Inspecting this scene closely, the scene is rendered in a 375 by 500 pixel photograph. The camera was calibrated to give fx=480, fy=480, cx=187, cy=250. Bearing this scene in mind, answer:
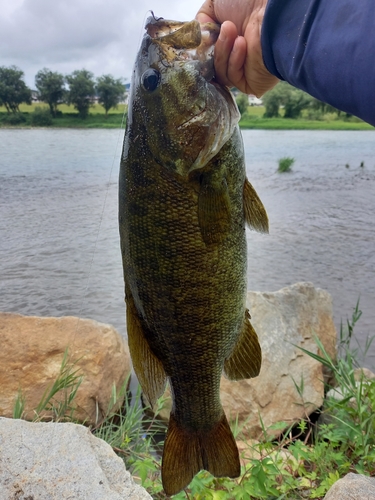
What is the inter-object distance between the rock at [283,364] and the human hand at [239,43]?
2.60 metres

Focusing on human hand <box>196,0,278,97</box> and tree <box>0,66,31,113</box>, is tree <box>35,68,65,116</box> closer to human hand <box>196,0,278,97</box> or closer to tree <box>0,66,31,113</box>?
tree <box>0,66,31,113</box>

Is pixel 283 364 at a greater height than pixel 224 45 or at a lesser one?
lesser

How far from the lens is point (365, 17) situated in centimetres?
121

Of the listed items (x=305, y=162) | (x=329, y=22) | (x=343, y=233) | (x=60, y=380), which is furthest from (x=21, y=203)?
(x=305, y=162)

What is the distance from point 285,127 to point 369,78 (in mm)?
41409

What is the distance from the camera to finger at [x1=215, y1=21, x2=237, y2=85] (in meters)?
1.80

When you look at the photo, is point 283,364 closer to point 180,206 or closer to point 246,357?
point 246,357

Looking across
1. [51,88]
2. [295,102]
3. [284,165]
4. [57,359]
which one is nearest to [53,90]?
[51,88]

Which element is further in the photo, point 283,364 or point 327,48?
point 283,364

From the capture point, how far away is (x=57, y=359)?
15.2ft

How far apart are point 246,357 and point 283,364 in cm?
277

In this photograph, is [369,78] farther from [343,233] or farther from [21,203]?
[21,203]

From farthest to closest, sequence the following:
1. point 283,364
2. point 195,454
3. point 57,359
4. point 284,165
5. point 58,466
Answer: point 284,165 < point 283,364 < point 57,359 < point 58,466 < point 195,454

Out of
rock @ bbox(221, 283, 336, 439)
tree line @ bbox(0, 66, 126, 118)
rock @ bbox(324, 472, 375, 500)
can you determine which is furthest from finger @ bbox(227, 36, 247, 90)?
tree line @ bbox(0, 66, 126, 118)
